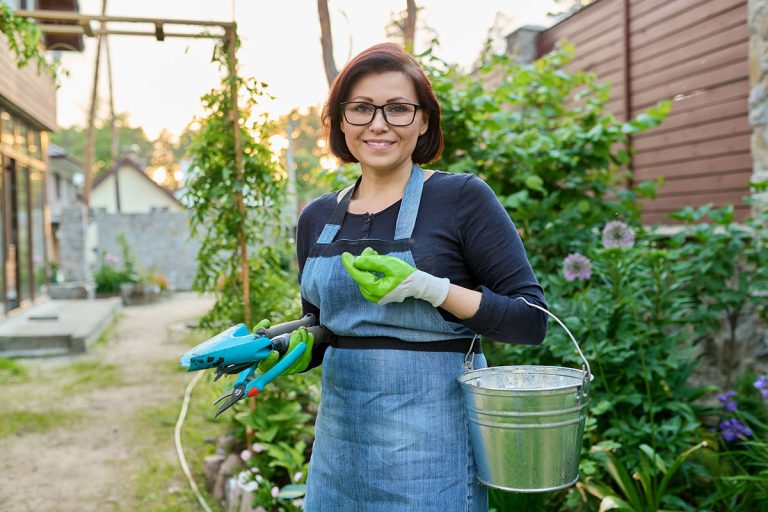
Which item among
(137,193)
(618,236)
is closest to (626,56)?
(618,236)

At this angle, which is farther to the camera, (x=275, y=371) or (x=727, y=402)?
(x=727, y=402)

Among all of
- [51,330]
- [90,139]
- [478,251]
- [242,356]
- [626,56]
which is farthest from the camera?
[90,139]

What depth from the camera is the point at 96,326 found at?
31.3 feet

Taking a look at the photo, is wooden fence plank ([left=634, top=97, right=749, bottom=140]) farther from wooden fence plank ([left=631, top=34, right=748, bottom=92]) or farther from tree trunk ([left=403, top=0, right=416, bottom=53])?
tree trunk ([left=403, top=0, right=416, bottom=53])

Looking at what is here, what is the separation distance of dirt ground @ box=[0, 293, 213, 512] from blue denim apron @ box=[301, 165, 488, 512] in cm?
266

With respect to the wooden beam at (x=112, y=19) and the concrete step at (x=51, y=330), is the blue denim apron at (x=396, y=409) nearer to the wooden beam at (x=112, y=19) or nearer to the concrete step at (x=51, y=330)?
the wooden beam at (x=112, y=19)

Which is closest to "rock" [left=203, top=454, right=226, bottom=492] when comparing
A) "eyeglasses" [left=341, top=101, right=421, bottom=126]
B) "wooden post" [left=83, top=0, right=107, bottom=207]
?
"eyeglasses" [left=341, top=101, right=421, bottom=126]

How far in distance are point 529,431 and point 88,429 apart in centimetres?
462

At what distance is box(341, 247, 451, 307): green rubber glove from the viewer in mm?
1326

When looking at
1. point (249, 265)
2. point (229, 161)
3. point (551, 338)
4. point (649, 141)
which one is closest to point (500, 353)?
point (551, 338)

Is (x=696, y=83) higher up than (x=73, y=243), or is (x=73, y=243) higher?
(x=696, y=83)

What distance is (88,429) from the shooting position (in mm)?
5121

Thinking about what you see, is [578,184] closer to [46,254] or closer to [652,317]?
[652,317]

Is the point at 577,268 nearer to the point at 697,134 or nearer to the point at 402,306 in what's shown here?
the point at 402,306
